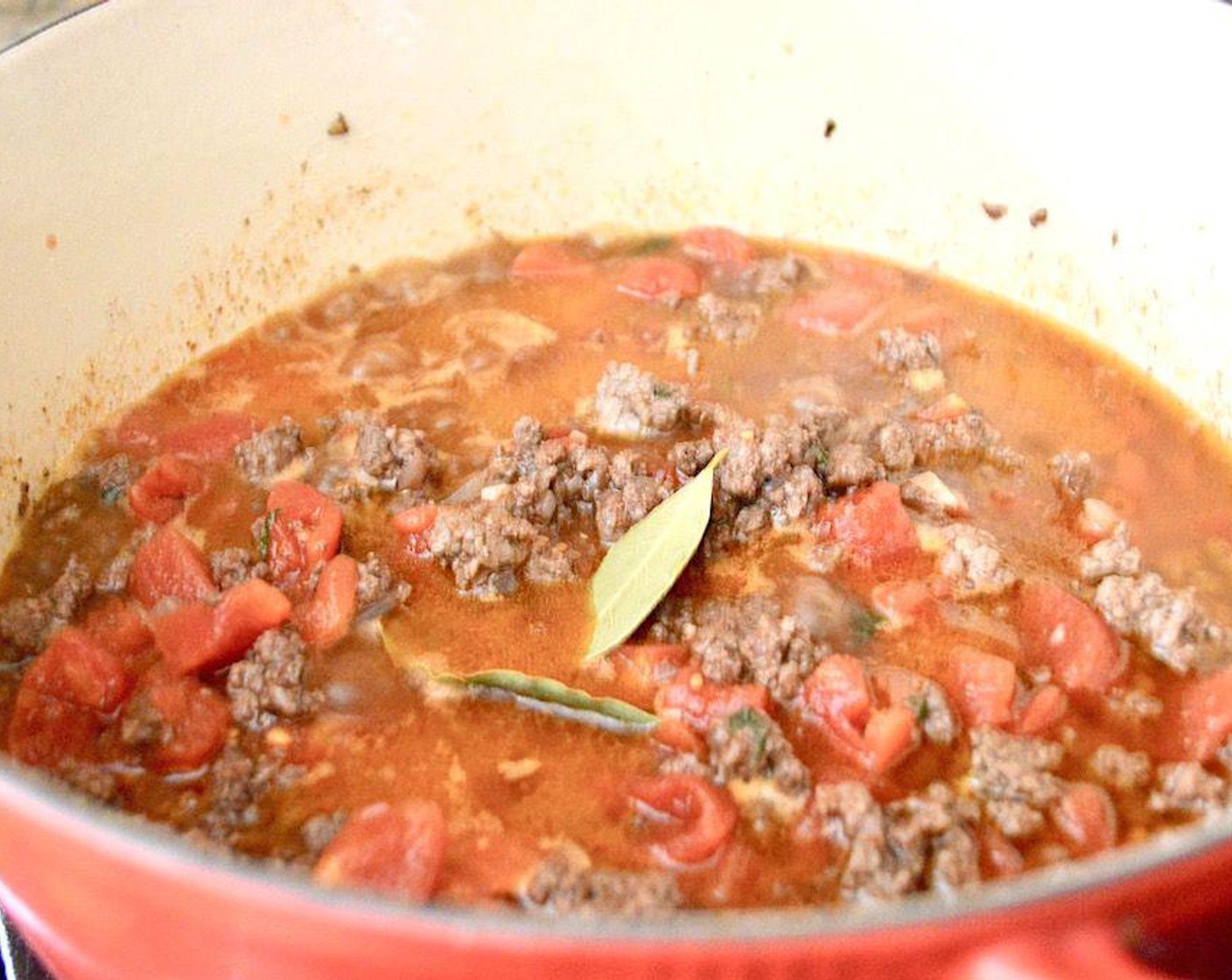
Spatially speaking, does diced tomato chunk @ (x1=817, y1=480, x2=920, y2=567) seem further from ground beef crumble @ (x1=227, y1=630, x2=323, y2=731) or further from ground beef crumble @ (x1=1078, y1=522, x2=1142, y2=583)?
ground beef crumble @ (x1=227, y1=630, x2=323, y2=731)

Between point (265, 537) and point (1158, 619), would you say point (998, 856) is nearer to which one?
point (1158, 619)

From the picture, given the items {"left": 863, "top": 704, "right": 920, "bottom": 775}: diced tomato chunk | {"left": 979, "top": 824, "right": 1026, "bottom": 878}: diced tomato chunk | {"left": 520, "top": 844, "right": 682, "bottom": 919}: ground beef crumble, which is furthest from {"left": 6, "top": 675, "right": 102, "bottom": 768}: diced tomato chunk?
{"left": 979, "top": 824, "right": 1026, "bottom": 878}: diced tomato chunk

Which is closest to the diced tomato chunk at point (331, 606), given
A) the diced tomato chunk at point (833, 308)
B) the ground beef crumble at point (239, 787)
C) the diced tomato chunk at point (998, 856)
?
the ground beef crumble at point (239, 787)

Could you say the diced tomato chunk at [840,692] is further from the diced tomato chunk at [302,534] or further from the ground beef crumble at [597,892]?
the diced tomato chunk at [302,534]

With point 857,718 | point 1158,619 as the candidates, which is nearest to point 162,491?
point 857,718

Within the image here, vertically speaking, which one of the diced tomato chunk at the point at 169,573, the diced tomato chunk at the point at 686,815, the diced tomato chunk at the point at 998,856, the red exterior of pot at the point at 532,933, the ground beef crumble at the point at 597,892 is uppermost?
the red exterior of pot at the point at 532,933

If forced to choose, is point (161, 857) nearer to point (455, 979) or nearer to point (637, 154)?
point (455, 979)
